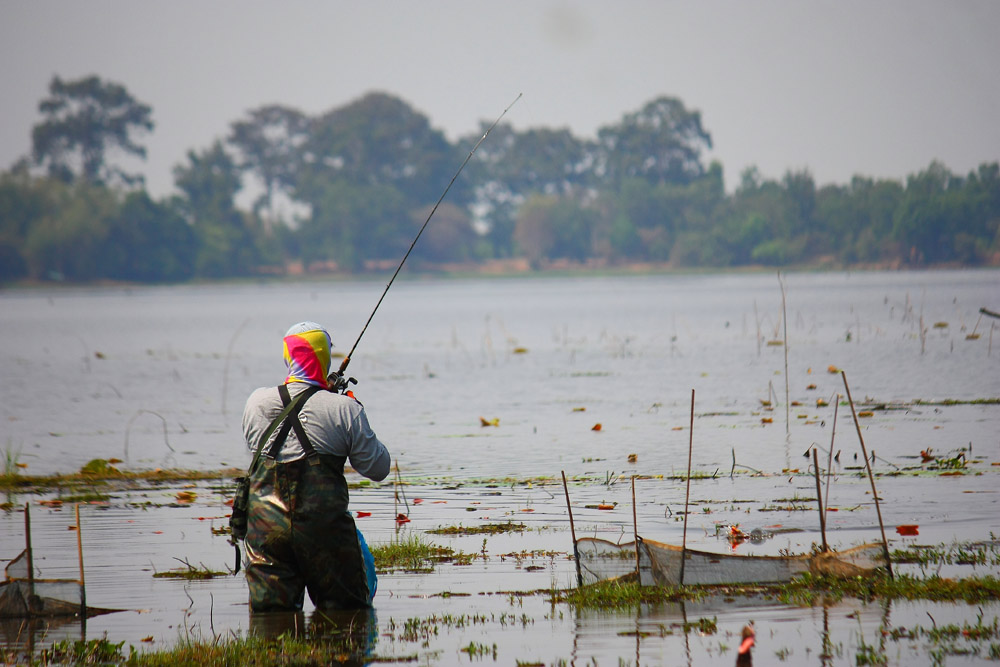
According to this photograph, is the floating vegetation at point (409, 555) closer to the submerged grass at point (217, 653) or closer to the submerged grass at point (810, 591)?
the submerged grass at point (810, 591)

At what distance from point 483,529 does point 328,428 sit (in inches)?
146

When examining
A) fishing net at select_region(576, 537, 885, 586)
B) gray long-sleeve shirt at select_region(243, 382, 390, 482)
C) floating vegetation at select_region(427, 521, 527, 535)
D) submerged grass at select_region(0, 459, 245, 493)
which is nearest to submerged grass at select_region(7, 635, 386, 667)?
gray long-sleeve shirt at select_region(243, 382, 390, 482)

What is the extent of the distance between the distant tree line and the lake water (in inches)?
2331

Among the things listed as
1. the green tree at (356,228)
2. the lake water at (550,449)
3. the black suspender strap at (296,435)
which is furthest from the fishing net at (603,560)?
the green tree at (356,228)

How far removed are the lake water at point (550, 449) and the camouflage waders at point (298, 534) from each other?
53 cm

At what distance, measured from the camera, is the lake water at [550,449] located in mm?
7133

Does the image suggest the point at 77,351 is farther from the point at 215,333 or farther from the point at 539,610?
the point at 539,610

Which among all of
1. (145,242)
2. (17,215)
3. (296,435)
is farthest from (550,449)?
(17,215)

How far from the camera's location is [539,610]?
7141mm

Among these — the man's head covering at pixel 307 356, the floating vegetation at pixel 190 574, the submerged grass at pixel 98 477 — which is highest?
the man's head covering at pixel 307 356

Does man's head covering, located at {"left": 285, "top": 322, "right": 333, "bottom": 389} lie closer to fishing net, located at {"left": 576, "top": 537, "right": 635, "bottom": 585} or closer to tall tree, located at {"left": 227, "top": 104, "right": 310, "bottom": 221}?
fishing net, located at {"left": 576, "top": 537, "right": 635, "bottom": 585}

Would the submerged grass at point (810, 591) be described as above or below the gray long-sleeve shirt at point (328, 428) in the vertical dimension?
below

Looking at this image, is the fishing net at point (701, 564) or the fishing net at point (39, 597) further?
the fishing net at point (701, 564)

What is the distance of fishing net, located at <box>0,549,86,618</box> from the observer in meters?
7.15
